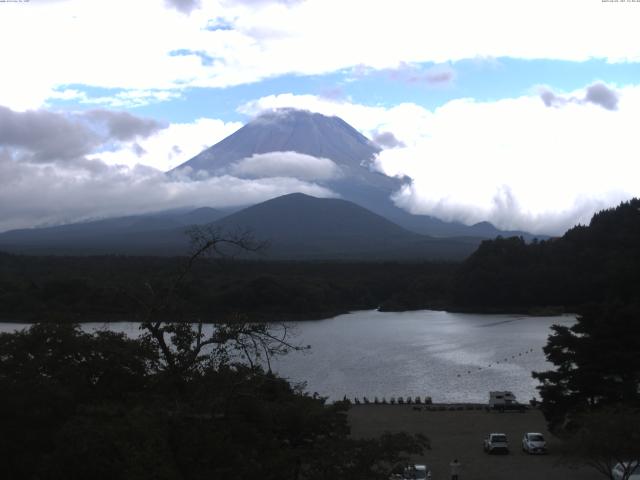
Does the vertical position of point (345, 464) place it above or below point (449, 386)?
above

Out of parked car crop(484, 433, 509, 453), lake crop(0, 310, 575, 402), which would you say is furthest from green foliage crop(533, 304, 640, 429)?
lake crop(0, 310, 575, 402)

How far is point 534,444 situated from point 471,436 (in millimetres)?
1740

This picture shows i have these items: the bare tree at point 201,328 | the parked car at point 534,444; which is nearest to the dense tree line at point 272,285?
the parked car at point 534,444

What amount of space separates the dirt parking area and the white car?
1.87 ft

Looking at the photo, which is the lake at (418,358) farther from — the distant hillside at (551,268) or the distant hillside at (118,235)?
the distant hillside at (118,235)

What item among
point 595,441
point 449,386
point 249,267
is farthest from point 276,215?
point 595,441

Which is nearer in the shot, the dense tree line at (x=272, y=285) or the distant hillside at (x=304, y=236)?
the dense tree line at (x=272, y=285)

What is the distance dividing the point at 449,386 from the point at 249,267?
32.3 metres

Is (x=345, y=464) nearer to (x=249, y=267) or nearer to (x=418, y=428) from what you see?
(x=418, y=428)

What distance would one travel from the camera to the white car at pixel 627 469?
7.17 meters

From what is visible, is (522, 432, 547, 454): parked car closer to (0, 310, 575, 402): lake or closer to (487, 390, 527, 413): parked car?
Result: (487, 390, 527, 413): parked car

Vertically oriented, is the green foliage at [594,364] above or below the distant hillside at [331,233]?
below

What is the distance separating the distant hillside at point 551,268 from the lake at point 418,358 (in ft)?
15.7

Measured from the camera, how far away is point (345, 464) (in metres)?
4.76
